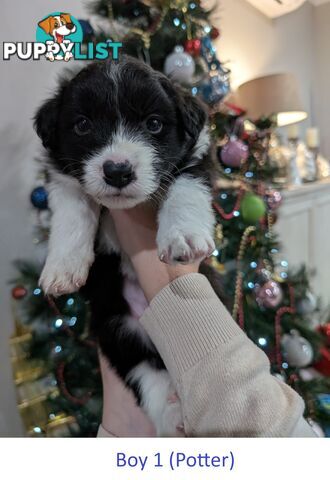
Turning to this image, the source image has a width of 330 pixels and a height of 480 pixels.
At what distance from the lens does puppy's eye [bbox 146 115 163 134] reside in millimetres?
854

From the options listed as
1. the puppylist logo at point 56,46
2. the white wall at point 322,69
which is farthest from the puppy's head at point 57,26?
the white wall at point 322,69

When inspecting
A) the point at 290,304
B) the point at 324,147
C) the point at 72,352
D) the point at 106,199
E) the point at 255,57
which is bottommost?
the point at 72,352

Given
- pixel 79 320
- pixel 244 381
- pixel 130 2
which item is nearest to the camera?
pixel 244 381

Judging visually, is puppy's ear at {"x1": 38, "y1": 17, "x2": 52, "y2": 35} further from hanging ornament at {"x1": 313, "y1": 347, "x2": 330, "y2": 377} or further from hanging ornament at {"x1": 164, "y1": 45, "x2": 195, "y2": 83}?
hanging ornament at {"x1": 313, "y1": 347, "x2": 330, "y2": 377}

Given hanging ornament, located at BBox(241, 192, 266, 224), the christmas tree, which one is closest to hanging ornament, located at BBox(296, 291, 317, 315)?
the christmas tree

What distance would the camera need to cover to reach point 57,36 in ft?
3.03

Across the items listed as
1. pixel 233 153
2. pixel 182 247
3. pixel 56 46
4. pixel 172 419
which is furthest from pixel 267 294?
pixel 56 46

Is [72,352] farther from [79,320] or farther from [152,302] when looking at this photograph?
[152,302]

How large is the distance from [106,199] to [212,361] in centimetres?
39

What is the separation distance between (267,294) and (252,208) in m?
0.34

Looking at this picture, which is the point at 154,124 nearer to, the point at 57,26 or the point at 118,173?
the point at 118,173

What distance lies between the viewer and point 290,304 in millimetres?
1637
